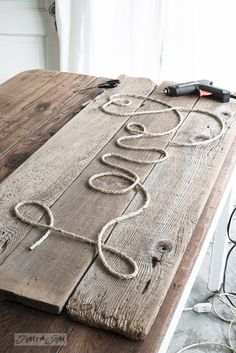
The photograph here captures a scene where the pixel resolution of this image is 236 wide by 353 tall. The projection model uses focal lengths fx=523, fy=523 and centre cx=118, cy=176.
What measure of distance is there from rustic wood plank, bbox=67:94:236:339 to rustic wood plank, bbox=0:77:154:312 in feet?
0.16

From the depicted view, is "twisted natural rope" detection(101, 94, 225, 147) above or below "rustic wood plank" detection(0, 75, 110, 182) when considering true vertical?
above

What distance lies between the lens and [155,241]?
98 centimetres

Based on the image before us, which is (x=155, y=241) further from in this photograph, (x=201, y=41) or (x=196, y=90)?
(x=201, y=41)

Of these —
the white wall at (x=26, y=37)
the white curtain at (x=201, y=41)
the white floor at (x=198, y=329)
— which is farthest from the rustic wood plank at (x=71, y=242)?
the white wall at (x=26, y=37)

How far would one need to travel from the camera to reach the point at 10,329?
0.80 metres

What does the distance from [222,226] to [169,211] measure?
2.49 ft

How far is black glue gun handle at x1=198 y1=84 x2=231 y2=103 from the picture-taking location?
1566 millimetres

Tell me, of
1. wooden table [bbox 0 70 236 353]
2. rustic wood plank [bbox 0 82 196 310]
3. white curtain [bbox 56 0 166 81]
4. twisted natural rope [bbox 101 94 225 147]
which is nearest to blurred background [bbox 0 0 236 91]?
white curtain [bbox 56 0 166 81]

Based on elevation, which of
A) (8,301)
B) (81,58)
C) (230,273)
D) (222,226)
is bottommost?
(230,273)

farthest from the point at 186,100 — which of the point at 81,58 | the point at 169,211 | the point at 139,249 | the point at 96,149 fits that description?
the point at 81,58

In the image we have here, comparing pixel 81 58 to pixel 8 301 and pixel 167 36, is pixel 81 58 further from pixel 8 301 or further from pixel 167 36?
pixel 8 301

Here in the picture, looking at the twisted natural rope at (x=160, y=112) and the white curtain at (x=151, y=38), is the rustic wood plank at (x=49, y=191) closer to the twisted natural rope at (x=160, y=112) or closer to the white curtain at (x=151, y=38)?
the twisted natural rope at (x=160, y=112)

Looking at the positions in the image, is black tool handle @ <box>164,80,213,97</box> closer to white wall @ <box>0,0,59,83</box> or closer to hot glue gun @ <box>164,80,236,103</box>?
hot glue gun @ <box>164,80,236,103</box>

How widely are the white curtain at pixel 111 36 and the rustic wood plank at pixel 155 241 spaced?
0.95 metres
